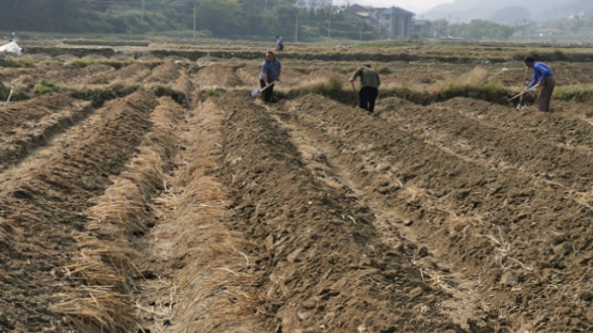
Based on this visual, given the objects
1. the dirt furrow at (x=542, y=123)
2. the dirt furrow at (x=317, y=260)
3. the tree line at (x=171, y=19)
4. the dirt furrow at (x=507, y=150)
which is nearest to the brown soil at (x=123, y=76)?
the dirt furrow at (x=507, y=150)

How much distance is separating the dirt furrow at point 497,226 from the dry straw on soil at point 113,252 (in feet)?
10.4

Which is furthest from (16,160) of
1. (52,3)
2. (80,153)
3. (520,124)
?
(52,3)

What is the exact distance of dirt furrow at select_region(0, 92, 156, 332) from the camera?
4016 mm

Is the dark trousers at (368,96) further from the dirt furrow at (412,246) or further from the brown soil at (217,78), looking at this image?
the brown soil at (217,78)

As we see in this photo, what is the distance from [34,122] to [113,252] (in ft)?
24.9

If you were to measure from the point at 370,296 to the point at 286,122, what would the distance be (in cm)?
940

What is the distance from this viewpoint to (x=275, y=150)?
8500mm

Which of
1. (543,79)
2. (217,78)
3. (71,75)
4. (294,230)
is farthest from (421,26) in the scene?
(294,230)

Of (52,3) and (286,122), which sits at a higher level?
(52,3)

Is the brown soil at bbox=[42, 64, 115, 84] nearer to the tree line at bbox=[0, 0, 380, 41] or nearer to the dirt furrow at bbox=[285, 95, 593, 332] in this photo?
the dirt furrow at bbox=[285, 95, 593, 332]

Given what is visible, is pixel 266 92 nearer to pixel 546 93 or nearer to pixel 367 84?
pixel 367 84

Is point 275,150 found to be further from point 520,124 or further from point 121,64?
point 121,64

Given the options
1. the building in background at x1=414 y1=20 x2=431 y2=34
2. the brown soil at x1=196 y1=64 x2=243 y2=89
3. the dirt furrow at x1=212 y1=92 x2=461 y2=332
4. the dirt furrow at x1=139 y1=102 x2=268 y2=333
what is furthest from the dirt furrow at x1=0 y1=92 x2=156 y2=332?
the building in background at x1=414 y1=20 x2=431 y2=34

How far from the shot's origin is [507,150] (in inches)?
353
